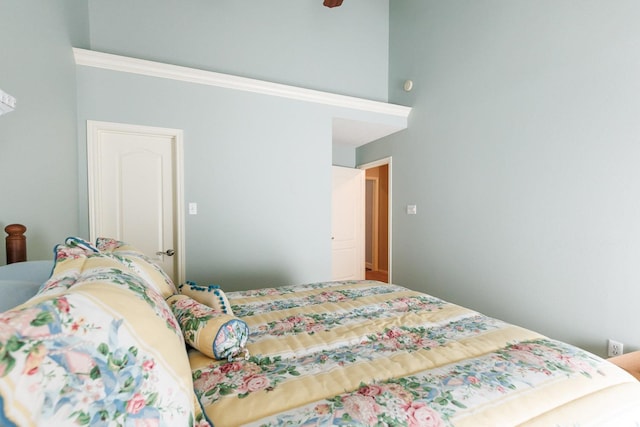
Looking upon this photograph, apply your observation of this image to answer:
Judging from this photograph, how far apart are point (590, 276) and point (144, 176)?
151 inches

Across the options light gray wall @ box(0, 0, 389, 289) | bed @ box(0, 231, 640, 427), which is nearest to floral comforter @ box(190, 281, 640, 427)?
bed @ box(0, 231, 640, 427)

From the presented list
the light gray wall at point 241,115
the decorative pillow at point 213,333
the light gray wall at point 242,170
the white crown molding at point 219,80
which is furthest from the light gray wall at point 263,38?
the decorative pillow at point 213,333

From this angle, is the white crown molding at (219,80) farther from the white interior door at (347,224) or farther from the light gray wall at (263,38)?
the white interior door at (347,224)

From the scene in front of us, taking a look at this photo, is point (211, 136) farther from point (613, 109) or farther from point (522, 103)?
point (613, 109)

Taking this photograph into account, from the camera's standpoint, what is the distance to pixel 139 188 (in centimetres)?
271

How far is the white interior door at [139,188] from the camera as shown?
2516 millimetres

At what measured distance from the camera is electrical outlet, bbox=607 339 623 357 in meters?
1.92

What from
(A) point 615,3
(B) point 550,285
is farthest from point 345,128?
(B) point 550,285

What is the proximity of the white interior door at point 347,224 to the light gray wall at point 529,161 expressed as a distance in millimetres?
1213

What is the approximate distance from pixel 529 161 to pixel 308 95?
228 cm

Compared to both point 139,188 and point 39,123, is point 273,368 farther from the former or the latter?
point 139,188

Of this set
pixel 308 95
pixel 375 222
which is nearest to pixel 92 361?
pixel 308 95

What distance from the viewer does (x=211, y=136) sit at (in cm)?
286

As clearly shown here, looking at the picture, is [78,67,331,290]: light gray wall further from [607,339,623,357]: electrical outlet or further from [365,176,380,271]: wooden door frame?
[365,176,380,271]: wooden door frame
